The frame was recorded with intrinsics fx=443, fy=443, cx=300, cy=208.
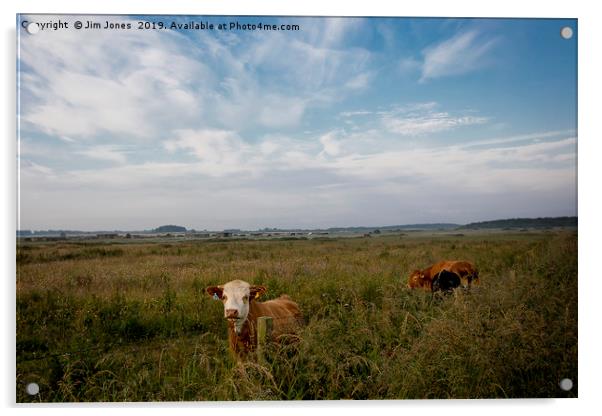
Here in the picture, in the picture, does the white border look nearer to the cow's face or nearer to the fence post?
the fence post

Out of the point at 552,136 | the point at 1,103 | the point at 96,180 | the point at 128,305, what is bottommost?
the point at 128,305

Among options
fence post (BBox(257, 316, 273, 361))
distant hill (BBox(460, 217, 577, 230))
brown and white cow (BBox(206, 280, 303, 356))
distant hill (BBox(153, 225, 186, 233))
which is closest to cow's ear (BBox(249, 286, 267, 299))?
brown and white cow (BBox(206, 280, 303, 356))

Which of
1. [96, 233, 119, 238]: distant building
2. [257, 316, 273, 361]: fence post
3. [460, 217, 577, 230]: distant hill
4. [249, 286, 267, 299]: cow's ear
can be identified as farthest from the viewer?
[460, 217, 577, 230]: distant hill

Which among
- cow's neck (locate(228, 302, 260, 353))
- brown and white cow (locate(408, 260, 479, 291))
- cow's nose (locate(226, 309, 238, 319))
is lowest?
cow's neck (locate(228, 302, 260, 353))

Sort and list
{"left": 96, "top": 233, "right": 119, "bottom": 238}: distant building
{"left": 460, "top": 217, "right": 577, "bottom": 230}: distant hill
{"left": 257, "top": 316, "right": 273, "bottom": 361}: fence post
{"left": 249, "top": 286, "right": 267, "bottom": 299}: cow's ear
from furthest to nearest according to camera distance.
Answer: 1. {"left": 460, "top": 217, "right": 577, "bottom": 230}: distant hill
2. {"left": 96, "top": 233, "right": 119, "bottom": 238}: distant building
3. {"left": 249, "top": 286, "right": 267, "bottom": 299}: cow's ear
4. {"left": 257, "top": 316, "right": 273, "bottom": 361}: fence post

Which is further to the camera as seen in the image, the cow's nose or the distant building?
the distant building

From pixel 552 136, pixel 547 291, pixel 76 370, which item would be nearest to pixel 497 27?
pixel 552 136

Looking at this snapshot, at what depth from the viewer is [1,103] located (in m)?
4.32

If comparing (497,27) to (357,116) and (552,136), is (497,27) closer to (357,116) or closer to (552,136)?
(552,136)

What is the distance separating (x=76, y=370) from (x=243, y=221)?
81.3 inches

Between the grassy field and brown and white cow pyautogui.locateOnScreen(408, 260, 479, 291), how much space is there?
94 mm

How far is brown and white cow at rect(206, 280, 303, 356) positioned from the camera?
160 inches

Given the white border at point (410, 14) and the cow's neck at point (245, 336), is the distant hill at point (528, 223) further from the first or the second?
the cow's neck at point (245, 336)

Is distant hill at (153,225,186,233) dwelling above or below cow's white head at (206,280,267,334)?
above
